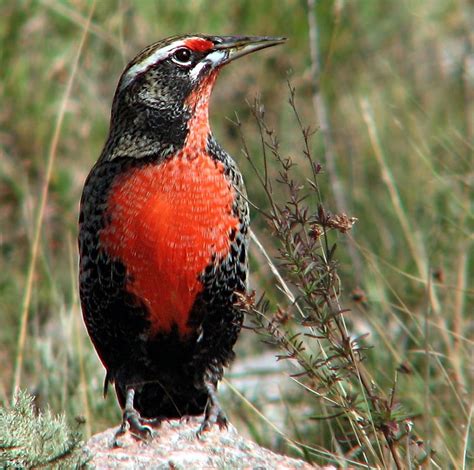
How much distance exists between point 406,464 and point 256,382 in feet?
7.86

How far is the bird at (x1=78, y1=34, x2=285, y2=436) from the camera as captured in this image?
180 inches

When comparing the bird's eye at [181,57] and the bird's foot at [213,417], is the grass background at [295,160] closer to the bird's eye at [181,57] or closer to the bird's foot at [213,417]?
the bird's foot at [213,417]

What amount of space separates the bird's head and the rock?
1.28m

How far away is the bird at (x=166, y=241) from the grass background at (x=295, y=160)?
460 millimetres

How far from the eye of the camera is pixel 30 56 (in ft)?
25.6

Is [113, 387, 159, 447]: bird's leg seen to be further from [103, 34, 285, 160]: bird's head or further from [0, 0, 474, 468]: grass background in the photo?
[103, 34, 285, 160]: bird's head

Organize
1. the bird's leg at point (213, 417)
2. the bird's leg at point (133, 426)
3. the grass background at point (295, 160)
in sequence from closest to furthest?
the bird's leg at point (133, 426)
the bird's leg at point (213, 417)
the grass background at point (295, 160)

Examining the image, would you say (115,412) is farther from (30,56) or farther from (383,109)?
(383,109)

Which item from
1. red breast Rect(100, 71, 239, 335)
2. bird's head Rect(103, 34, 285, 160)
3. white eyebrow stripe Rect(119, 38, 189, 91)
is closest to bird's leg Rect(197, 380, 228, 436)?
red breast Rect(100, 71, 239, 335)

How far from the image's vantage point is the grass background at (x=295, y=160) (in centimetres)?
562

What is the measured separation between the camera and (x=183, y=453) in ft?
13.5

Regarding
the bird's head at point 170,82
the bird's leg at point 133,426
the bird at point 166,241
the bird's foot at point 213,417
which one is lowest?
the bird's foot at point 213,417

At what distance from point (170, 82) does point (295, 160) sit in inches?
125

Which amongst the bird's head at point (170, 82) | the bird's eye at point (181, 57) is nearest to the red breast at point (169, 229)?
the bird's head at point (170, 82)
